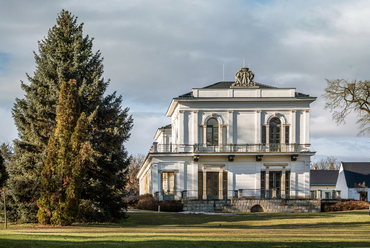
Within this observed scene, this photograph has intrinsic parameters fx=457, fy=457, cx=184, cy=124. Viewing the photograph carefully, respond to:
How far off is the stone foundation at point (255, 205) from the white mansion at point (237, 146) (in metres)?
2.12

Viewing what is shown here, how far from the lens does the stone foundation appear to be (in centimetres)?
3684

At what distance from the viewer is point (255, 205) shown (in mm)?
37469

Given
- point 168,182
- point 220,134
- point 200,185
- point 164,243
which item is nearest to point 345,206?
point 220,134

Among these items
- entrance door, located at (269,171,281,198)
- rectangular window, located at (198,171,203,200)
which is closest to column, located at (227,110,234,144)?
rectangular window, located at (198,171,203,200)

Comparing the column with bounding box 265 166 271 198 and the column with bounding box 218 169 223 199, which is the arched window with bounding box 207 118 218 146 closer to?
the column with bounding box 218 169 223 199

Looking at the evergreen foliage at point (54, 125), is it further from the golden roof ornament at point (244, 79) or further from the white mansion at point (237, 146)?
the golden roof ornament at point (244, 79)

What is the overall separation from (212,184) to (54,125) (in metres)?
19.2

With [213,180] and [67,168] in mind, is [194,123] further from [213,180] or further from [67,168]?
[67,168]

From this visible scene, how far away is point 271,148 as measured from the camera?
40281 millimetres

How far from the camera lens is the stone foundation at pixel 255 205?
121 feet

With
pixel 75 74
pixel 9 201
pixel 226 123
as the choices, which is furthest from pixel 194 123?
pixel 9 201

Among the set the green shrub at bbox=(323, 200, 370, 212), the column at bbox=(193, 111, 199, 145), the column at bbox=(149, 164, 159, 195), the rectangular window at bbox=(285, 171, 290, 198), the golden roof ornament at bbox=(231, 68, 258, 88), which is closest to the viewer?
the green shrub at bbox=(323, 200, 370, 212)

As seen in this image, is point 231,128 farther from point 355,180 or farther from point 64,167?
point 355,180

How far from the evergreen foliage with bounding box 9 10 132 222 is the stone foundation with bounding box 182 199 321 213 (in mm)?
13633
